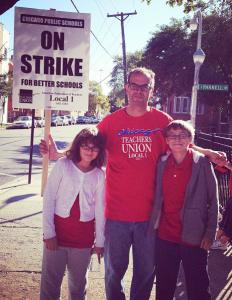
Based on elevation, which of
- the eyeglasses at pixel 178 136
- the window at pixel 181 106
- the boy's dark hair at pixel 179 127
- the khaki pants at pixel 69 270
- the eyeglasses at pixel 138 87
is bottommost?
the khaki pants at pixel 69 270

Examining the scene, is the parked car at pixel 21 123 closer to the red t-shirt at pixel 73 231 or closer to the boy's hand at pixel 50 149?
the boy's hand at pixel 50 149

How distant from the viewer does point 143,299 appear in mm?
3223

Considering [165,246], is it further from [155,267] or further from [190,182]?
[190,182]

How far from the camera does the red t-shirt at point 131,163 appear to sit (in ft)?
10.3

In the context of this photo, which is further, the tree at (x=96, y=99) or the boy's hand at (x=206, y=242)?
the tree at (x=96, y=99)

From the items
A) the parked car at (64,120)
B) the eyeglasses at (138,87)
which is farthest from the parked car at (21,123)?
the eyeglasses at (138,87)

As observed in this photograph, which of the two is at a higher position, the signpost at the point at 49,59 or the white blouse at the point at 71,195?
the signpost at the point at 49,59

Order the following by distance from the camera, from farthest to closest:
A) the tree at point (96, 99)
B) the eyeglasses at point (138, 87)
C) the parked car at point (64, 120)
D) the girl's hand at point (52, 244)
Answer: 1. the tree at point (96, 99)
2. the parked car at point (64, 120)
3. the eyeglasses at point (138, 87)
4. the girl's hand at point (52, 244)

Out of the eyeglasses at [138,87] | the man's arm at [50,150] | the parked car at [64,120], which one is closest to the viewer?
the eyeglasses at [138,87]

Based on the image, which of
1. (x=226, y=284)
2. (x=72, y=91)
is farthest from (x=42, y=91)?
(x=226, y=284)

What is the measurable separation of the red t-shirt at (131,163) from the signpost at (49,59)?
0.89 metres

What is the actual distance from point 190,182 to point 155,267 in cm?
86

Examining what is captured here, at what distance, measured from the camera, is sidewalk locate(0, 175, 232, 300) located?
3.85 m

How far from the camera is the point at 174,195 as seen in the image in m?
3.06
